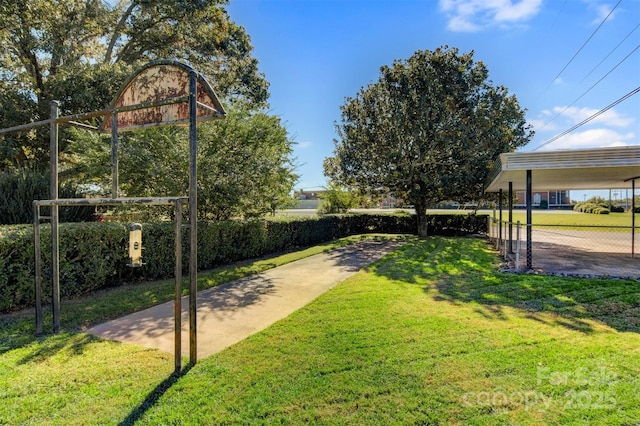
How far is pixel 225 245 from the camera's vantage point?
8.55 meters

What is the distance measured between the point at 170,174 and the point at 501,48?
14348 mm

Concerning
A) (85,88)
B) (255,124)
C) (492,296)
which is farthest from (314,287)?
(85,88)

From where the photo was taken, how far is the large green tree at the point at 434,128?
15055 mm

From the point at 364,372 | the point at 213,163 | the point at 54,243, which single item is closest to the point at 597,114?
the point at 213,163

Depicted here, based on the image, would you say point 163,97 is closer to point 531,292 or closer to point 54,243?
point 54,243

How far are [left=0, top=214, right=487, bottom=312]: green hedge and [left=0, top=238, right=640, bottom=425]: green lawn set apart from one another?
660mm

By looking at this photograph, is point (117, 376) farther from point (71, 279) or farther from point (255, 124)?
point (255, 124)

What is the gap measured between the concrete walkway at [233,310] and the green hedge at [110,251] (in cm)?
151

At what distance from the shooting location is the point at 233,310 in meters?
4.88

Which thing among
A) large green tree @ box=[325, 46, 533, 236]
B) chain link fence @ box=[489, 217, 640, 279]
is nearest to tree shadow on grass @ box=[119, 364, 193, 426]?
chain link fence @ box=[489, 217, 640, 279]

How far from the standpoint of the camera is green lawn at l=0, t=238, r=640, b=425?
238cm

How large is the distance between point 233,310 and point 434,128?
13.5 metres

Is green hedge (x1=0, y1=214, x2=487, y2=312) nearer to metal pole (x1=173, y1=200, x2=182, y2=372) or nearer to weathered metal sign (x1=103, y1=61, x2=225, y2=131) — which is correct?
weathered metal sign (x1=103, y1=61, x2=225, y2=131)

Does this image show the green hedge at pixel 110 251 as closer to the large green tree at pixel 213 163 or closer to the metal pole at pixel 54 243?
the large green tree at pixel 213 163
